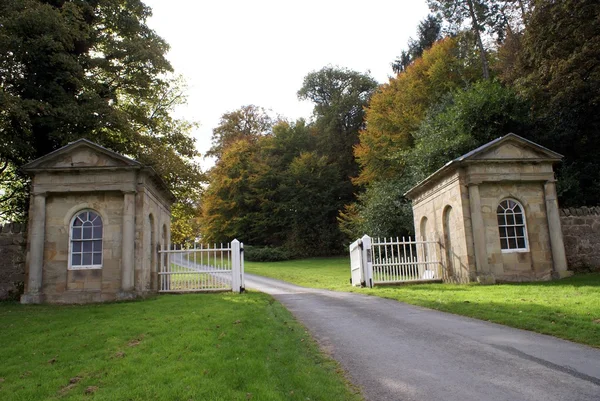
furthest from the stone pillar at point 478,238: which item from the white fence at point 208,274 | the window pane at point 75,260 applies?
the window pane at point 75,260

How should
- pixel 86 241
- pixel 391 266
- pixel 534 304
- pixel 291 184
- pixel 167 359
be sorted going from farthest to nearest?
pixel 291 184 → pixel 391 266 → pixel 86 241 → pixel 534 304 → pixel 167 359

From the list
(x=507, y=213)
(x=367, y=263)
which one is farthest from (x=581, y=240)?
(x=367, y=263)

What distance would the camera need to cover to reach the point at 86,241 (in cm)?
A: 1467

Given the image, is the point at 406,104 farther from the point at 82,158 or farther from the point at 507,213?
the point at 82,158

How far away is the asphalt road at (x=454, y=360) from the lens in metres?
4.69

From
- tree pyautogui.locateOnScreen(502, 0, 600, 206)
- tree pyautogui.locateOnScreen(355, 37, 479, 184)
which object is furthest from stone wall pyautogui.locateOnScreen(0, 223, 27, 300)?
tree pyautogui.locateOnScreen(355, 37, 479, 184)

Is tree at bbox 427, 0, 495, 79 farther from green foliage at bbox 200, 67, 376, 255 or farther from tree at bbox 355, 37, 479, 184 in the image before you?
green foliage at bbox 200, 67, 376, 255

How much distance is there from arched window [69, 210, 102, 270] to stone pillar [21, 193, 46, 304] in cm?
85

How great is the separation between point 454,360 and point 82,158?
13.0 m

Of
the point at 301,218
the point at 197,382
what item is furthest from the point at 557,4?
the point at 301,218

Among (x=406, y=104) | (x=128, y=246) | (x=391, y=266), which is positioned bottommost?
(x=391, y=266)

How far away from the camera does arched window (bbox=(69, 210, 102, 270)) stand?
47.7ft

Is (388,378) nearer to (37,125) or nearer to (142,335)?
(142,335)

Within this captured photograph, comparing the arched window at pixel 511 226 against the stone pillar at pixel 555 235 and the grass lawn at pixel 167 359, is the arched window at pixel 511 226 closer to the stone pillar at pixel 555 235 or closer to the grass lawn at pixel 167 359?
the stone pillar at pixel 555 235
